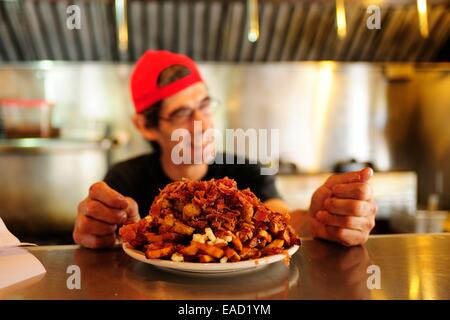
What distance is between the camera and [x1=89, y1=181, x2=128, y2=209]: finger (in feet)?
3.94

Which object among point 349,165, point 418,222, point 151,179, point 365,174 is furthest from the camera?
point 349,165

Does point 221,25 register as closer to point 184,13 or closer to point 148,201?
point 184,13

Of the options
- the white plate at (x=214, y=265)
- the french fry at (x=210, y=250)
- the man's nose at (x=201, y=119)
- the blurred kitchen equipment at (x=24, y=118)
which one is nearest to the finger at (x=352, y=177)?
the white plate at (x=214, y=265)

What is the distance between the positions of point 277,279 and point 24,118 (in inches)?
122

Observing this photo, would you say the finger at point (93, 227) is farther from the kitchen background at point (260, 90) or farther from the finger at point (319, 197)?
the kitchen background at point (260, 90)

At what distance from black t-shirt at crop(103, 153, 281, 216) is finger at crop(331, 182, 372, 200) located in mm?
1026

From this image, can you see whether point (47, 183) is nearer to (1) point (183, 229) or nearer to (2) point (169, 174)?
(2) point (169, 174)

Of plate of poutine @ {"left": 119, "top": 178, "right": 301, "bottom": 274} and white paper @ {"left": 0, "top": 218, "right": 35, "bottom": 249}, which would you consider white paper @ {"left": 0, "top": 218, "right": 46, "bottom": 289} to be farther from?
→ plate of poutine @ {"left": 119, "top": 178, "right": 301, "bottom": 274}

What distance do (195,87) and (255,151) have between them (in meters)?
1.89

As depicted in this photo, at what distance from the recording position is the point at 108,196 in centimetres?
120

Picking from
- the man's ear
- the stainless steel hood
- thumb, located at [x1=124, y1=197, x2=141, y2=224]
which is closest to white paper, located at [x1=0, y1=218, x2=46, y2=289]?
thumb, located at [x1=124, y1=197, x2=141, y2=224]

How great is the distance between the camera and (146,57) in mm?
2119

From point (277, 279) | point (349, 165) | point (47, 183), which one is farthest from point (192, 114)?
point (349, 165)

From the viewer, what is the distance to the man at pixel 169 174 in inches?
47.9
